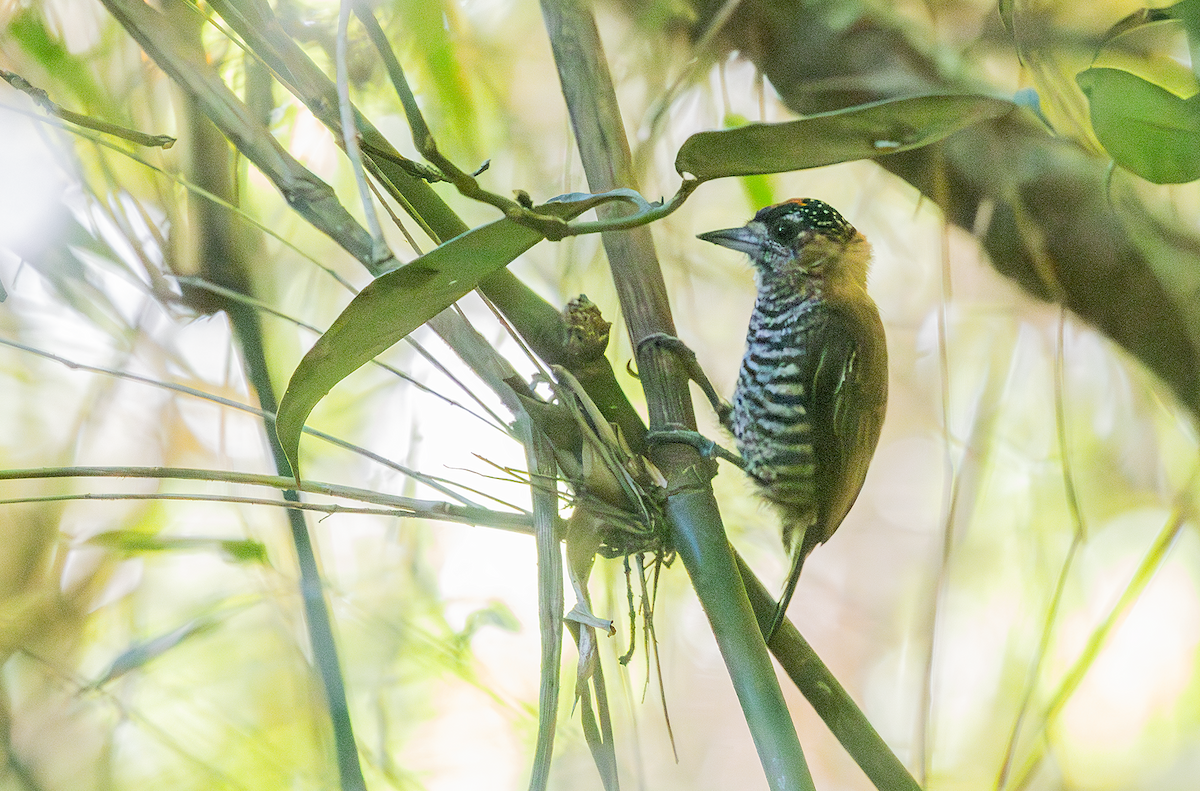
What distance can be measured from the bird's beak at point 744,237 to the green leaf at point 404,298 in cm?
43

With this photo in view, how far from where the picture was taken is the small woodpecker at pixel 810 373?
0.70 meters

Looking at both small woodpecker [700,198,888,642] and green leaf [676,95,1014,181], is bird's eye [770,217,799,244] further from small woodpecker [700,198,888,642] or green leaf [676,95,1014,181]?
green leaf [676,95,1014,181]

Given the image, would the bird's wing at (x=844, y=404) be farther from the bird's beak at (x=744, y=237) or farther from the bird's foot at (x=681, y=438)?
the bird's foot at (x=681, y=438)

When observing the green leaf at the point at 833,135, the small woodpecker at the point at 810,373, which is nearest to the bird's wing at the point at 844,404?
the small woodpecker at the point at 810,373

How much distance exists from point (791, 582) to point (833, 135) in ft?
1.27

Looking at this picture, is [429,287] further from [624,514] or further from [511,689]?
[511,689]

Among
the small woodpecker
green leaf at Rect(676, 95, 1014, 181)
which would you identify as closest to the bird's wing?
the small woodpecker

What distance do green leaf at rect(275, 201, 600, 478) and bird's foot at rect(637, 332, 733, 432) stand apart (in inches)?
7.6

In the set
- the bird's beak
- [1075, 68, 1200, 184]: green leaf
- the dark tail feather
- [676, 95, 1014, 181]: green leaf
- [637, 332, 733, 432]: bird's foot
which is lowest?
the dark tail feather

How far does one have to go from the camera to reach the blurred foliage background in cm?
63

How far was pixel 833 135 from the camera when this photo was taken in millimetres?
292

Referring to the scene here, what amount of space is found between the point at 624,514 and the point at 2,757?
608mm

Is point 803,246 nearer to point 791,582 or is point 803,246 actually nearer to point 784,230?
point 784,230

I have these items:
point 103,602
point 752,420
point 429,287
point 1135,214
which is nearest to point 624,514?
point 429,287
